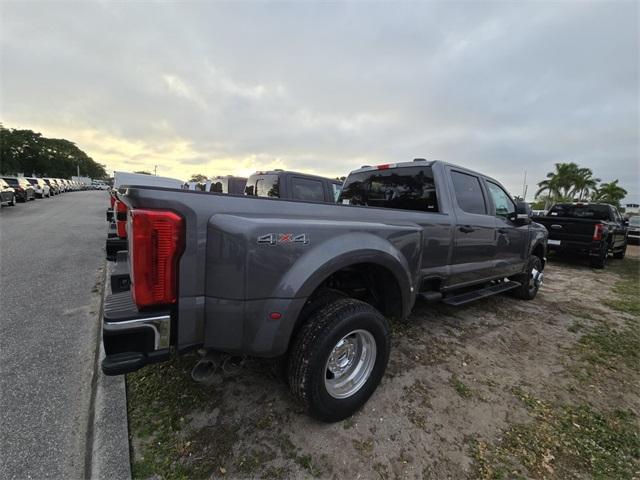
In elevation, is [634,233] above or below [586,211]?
below

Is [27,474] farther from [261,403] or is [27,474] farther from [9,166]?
[9,166]

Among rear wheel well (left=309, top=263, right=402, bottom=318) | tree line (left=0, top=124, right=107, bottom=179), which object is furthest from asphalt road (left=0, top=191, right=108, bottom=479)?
tree line (left=0, top=124, right=107, bottom=179)

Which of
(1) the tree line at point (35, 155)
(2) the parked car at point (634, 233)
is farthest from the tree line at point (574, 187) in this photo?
(1) the tree line at point (35, 155)

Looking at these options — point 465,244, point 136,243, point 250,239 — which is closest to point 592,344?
point 465,244

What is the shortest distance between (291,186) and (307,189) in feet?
1.43

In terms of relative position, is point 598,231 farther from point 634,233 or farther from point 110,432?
point 634,233

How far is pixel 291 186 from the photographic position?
6723 millimetres

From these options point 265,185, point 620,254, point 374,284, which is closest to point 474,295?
point 374,284

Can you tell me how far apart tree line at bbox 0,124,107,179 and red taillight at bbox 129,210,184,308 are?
3019 inches

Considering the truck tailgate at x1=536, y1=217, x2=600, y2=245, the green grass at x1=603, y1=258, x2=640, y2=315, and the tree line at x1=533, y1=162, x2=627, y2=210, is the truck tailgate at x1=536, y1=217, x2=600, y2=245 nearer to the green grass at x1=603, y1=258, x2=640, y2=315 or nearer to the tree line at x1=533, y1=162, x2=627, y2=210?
the green grass at x1=603, y1=258, x2=640, y2=315

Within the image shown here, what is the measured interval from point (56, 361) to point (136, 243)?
223 centimetres

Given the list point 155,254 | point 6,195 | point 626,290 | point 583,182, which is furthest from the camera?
point 583,182

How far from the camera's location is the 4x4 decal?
1.69m

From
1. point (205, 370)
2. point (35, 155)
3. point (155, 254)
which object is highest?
point (35, 155)
